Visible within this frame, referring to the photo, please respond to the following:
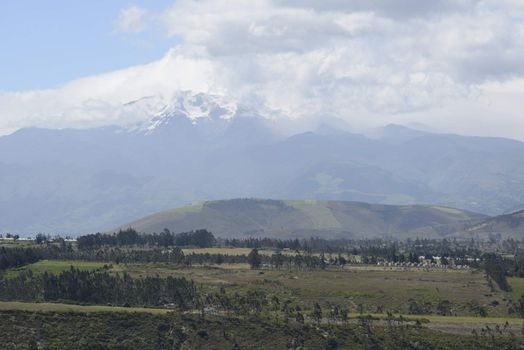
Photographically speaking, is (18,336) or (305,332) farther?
(305,332)

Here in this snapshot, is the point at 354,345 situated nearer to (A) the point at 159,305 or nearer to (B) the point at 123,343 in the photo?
(B) the point at 123,343

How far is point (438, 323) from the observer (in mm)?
174750

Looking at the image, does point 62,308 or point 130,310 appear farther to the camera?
point 130,310

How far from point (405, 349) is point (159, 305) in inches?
2639

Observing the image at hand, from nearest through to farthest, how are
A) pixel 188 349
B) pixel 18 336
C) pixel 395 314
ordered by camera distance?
pixel 18 336 < pixel 188 349 < pixel 395 314

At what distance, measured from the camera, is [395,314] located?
18988 cm

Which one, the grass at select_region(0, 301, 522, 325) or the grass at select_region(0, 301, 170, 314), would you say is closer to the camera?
the grass at select_region(0, 301, 170, 314)

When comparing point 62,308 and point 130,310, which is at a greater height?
point 62,308

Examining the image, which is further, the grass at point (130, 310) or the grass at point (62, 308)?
the grass at point (130, 310)

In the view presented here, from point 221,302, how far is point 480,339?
2400 inches

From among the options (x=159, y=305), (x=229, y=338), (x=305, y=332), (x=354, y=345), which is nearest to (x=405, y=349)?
(x=354, y=345)

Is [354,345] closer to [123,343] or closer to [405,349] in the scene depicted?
[405,349]

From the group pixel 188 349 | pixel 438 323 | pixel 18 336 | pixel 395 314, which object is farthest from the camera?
pixel 395 314

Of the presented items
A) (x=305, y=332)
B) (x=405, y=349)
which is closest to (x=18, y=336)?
(x=305, y=332)
